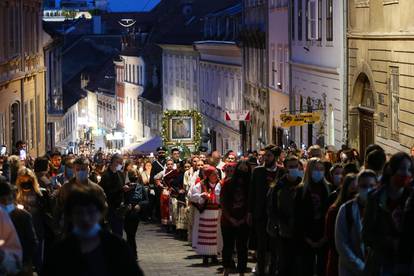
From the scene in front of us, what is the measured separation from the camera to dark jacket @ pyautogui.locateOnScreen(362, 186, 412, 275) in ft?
39.6

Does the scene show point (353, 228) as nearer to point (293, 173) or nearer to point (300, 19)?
point (293, 173)

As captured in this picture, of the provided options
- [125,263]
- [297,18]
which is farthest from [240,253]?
[297,18]

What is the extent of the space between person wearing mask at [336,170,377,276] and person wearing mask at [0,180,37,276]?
2.67m

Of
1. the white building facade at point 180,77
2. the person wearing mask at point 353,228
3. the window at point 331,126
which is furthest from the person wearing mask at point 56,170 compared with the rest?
the white building facade at point 180,77

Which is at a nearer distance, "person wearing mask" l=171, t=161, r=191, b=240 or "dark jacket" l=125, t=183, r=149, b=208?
"dark jacket" l=125, t=183, r=149, b=208

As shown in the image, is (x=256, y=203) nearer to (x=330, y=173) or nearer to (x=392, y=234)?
(x=330, y=173)

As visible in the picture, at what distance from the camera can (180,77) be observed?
81000mm

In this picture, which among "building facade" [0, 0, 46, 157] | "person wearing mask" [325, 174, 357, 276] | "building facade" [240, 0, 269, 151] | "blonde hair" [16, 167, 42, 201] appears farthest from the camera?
"building facade" [240, 0, 269, 151]

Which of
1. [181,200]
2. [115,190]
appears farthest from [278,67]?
[115,190]

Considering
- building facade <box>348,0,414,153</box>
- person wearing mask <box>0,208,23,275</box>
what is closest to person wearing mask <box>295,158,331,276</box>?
person wearing mask <box>0,208,23,275</box>

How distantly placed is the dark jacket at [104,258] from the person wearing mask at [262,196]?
862 cm

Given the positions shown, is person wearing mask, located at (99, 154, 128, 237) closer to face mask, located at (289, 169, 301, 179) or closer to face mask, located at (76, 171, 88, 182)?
face mask, located at (76, 171, 88, 182)

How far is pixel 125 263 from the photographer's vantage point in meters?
9.40

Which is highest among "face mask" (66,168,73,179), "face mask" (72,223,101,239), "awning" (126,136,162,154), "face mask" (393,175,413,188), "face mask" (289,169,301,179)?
"face mask" (393,175,413,188)
